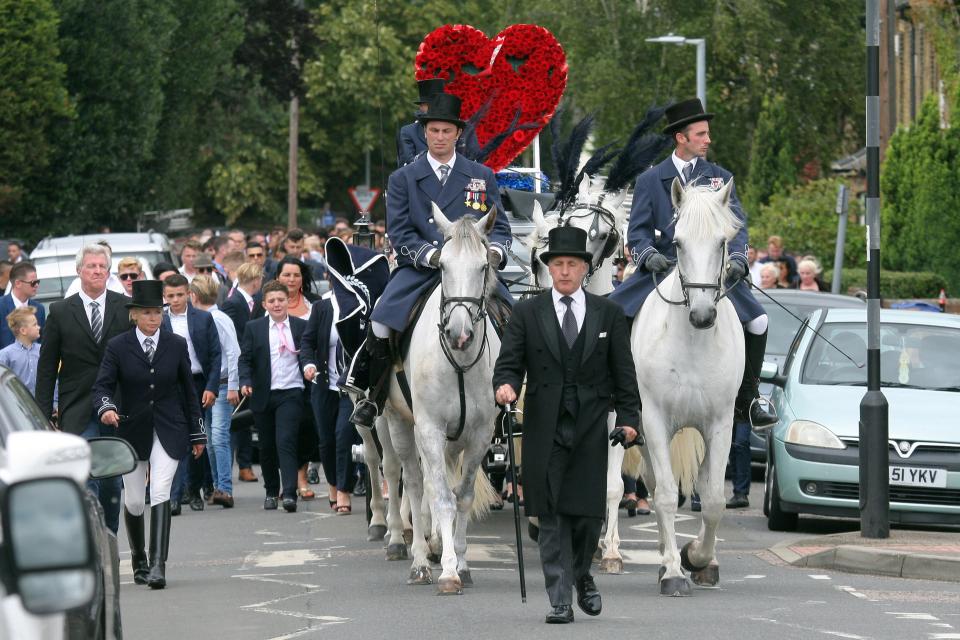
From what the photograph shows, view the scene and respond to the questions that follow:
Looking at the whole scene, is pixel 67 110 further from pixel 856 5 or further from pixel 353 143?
pixel 353 143

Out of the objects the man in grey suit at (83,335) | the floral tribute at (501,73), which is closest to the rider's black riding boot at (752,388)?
the man in grey suit at (83,335)

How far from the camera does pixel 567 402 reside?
10.2m

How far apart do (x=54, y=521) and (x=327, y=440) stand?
13.6m

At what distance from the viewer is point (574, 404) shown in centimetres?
1016

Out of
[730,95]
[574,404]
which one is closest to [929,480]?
[574,404]

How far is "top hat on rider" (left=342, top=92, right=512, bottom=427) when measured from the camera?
39.9 feet

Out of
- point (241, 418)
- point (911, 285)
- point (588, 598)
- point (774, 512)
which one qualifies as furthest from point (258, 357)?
point (911, 285)

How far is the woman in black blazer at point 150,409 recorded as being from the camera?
12125 millimetres

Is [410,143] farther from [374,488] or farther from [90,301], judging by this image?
[374,488]

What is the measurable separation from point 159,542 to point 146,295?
1.58 m

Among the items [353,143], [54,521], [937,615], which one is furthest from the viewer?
[353,143]

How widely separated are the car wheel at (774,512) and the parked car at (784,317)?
3905 millimetres

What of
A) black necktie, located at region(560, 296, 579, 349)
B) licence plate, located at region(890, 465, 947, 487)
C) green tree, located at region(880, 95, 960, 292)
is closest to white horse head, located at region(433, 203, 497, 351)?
black necktie, located at region(560, 296, 579, 349)

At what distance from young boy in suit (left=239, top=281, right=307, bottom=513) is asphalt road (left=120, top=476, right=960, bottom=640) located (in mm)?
2252
